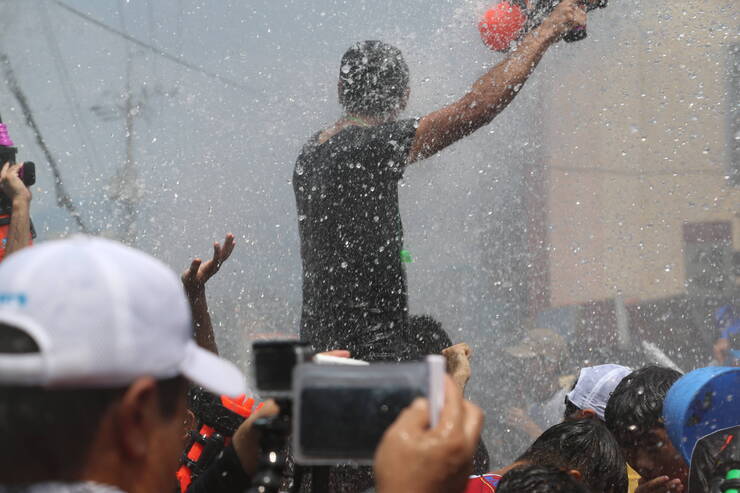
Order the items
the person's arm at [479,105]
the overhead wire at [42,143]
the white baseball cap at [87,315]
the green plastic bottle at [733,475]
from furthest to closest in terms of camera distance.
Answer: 1. the overhead wire at [42,143]
2. the person's arm at [479,105]
3. the green plastic bottle at [733,475]
4. the white baseball cap at [87,315]

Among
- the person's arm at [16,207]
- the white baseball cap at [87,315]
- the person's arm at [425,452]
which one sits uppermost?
the person's arm at [16,207]

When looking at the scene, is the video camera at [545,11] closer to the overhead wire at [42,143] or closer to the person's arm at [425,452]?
the person's arm at [425,452]

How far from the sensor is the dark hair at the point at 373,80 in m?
2.71

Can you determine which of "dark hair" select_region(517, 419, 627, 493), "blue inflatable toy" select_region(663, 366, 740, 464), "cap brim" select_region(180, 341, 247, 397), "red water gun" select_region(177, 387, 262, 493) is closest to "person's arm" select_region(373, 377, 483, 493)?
"cap brim" select_region(180, 341, 247, 397)

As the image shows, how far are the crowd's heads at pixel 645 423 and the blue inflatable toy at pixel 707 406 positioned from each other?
1.92 ft

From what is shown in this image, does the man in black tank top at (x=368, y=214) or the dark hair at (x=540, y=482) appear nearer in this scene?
the dark hair at (x=540, y=482)

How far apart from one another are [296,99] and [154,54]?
5.78ft

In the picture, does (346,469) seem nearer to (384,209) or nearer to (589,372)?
(384,209)

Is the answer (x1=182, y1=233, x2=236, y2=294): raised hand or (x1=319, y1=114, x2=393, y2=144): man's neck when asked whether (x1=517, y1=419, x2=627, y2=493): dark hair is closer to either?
(x1=182, y1=233, x2=236, y2=294): raised hand

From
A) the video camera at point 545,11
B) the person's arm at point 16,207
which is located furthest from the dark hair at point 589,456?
the person's arm at point 16,207

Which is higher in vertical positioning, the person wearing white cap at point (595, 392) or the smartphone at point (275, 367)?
the smartphone at point (275, 367)

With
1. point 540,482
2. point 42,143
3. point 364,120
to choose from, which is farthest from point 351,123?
point 42,143

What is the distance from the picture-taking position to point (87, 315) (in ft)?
2.79

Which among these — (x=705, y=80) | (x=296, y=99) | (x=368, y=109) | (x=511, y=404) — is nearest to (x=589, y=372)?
(x=368, y=109)
